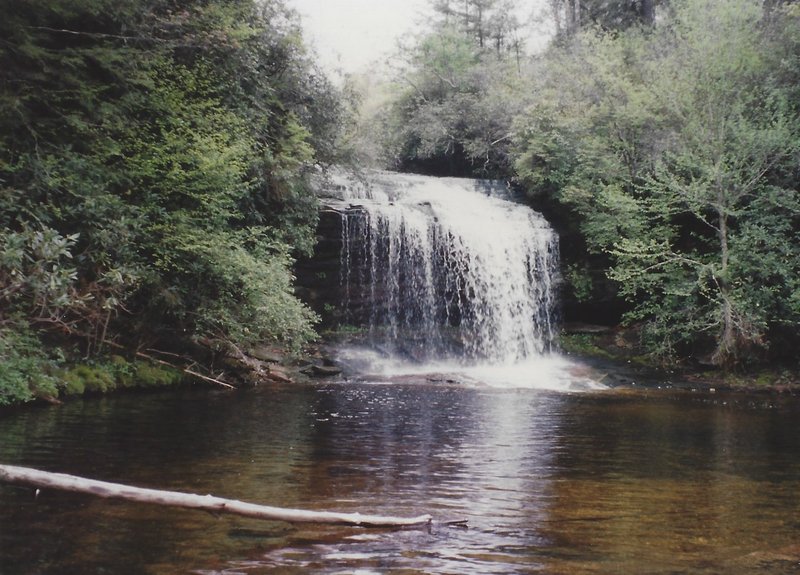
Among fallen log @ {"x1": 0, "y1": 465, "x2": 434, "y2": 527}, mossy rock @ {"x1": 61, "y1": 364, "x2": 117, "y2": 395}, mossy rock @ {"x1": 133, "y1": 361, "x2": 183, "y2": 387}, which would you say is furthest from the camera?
mossy rock @ {"x1": 133, "y1": 361, "x2": 183, "y2": 387}

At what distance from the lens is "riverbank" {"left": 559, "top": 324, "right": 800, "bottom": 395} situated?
16.4m

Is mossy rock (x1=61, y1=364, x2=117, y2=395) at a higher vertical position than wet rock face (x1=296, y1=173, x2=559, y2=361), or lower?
lower

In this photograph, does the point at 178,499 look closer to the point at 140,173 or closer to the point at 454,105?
the point at 140,173

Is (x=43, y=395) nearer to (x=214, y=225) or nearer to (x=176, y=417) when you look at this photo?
(x=176, y=417)

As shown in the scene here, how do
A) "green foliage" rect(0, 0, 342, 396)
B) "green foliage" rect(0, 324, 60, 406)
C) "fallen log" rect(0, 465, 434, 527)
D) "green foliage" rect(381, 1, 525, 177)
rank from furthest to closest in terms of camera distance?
"green foliage" rect(381, 1, 525, 177) → "green foliage" rect(0, 0, 342, 396) → "green foliage" rect(0, 324, 60, 406) → "fallen log" rect(0, 465, 434, 527)

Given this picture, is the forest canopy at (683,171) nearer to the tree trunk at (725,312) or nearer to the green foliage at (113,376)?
the tree trunk at (725,312)

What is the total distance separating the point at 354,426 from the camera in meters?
9.45

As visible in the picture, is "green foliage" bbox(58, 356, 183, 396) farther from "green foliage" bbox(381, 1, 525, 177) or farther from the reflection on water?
"green foliage" bbox(381, 1, 525, 177)

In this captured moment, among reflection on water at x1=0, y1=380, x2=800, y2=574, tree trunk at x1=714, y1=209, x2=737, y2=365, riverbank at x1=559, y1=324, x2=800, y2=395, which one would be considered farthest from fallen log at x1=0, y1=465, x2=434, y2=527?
tree trunk at x1=714, y1=209, x2=737, y2=365

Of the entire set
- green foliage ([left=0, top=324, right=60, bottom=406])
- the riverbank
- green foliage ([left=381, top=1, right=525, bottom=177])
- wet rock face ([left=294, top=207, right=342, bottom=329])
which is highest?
green foliage ([left=381, top=1, right=525, bottom=177])

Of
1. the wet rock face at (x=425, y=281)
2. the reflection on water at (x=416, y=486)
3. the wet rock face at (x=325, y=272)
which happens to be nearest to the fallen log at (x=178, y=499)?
the reflection on water at (x=416, y=486)

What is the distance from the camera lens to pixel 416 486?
233 inches

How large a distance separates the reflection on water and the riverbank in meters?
5.19

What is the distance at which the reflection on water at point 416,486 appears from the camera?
3.95 meters
